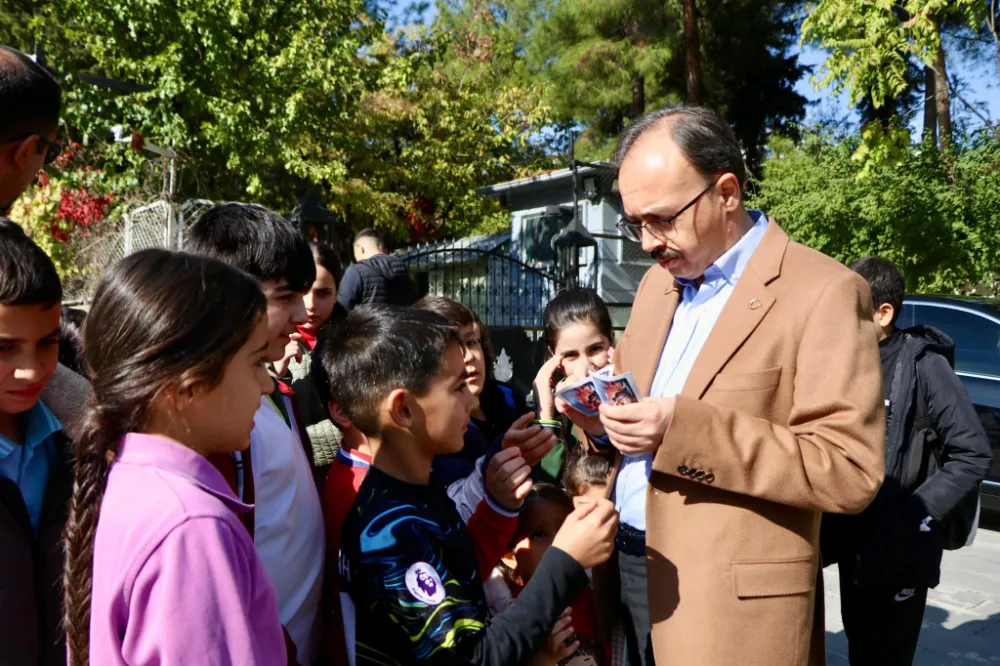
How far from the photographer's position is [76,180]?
34.2 feet

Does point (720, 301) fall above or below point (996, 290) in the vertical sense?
above

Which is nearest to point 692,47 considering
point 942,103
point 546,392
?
point 942,103

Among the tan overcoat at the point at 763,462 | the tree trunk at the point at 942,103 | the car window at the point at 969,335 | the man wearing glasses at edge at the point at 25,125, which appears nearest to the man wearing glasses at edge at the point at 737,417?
the tan overcoat at the point at 763,462

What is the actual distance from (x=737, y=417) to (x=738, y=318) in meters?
0.26

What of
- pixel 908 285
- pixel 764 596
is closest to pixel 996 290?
pixel 908 285

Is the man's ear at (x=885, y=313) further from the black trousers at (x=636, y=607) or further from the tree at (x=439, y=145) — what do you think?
the tree at (x=439, y=145)

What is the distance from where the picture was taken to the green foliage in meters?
9.68

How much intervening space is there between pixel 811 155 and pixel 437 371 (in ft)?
37.6

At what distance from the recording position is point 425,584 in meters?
1.73

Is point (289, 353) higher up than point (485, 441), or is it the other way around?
point (289, 353)

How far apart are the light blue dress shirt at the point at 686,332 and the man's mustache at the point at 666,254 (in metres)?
0.10

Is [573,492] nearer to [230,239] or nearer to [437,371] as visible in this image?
[437,371]

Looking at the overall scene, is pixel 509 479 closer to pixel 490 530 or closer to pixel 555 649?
pixel 490 530

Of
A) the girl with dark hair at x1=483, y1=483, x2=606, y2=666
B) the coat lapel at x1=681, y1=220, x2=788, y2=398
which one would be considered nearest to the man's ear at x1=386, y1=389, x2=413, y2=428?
the coat lapel at x1=681, y1=220, x2=788, y2=398
